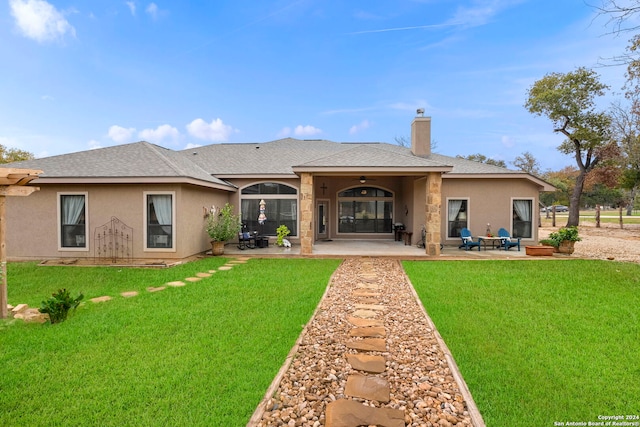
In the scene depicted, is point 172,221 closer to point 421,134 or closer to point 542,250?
point 421,134

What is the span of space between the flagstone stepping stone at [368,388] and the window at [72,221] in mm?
10583

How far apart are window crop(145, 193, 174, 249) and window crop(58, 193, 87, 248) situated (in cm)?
208

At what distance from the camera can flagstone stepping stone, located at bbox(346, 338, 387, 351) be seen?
13.0 ft

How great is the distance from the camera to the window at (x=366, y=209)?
16188 millimetres

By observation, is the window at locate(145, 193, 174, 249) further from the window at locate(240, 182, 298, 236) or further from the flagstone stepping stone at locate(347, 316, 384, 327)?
the flagstone stepping stone at locate(347, 316, 384, 327)

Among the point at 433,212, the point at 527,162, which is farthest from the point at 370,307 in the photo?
the point at 527,162

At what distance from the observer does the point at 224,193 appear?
13.9 metres

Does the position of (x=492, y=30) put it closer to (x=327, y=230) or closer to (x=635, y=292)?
(x=327, y=230)

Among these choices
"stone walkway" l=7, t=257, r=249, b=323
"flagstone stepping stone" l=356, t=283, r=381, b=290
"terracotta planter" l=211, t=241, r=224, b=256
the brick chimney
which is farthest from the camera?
the brick chimney

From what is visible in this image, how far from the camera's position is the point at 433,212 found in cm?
1102

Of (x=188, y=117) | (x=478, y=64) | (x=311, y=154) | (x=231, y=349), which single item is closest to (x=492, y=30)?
(x=478, y=64)

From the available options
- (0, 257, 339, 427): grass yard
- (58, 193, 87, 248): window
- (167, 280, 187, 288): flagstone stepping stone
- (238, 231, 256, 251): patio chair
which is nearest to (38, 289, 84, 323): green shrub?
(0, 257, 339, 427): grass yard

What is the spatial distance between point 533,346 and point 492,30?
1637 cm

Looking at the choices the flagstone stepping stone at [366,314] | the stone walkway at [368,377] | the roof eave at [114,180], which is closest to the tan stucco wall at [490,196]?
the stone walkway at [368,377]
